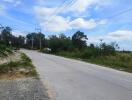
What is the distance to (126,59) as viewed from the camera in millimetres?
42094

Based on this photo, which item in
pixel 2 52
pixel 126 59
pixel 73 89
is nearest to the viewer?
pixel 73 89

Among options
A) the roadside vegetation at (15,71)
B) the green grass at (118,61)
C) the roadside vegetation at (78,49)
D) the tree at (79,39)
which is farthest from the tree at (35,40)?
the roadside vegetation at (15,71)

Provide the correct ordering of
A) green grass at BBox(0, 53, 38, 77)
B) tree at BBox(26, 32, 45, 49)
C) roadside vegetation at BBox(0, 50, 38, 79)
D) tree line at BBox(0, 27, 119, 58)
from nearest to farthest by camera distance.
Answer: roadside vegetation at BBox(0, 50, 38, 79) → green grass at BBox(0, 53, 38, 77) → tree line at BBox(0, 27, 119, 58) → tree at BBox(26, 32, 45, 49)

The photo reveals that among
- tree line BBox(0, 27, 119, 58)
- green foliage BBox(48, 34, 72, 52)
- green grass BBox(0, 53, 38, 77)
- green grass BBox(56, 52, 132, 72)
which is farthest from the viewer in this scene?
green foliage BBox(48, 34, 72, 52)

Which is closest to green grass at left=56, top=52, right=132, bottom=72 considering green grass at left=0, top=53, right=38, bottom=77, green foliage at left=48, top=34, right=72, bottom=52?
green grass at left=0, top=53, right=38, bottom=77

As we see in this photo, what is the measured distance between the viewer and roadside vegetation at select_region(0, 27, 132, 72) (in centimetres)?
3866

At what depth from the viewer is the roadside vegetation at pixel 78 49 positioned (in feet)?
127

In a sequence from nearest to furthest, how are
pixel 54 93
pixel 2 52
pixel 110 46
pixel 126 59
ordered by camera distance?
1. pixel 54 93
2. pixel 2 52
3. pixel 126 59
4. pixel 110 46

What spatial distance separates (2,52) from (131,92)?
614 cm

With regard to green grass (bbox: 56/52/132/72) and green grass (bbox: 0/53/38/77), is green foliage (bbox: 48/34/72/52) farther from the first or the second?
A: green grass (bbox: 0/53/38/77)

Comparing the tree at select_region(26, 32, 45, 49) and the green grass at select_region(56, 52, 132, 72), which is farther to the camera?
the tree at select_region(26, 32, 45, 49)

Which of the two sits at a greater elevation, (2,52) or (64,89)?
(2,52)

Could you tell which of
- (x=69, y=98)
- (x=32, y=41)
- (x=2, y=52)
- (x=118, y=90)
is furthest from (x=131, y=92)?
(x=32, y=41)

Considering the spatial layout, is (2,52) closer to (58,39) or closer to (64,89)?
(64,89)
